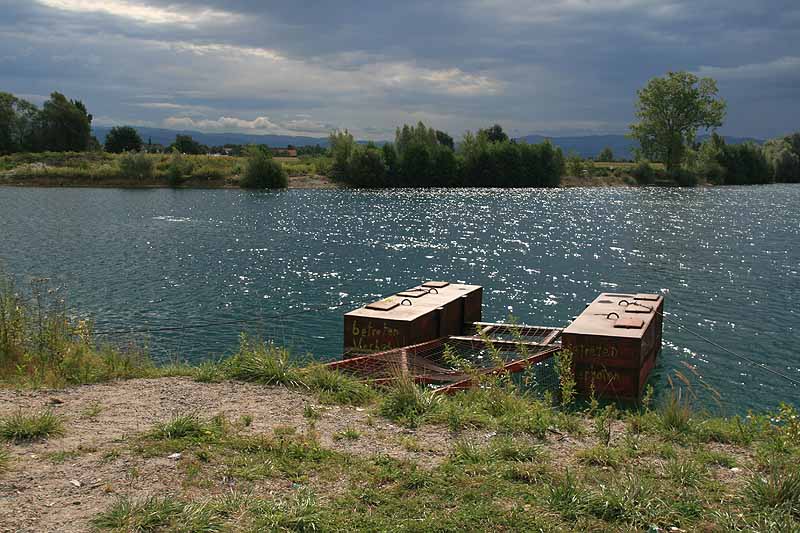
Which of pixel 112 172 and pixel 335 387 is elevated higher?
pixel 112 172

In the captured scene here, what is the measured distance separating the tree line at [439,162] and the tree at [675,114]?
22.2 meters

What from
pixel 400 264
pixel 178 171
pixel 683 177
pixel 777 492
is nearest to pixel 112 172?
pixel 178 171

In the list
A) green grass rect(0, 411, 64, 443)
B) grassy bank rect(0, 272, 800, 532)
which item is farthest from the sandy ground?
green grass rect(0, 411, 64, 443)

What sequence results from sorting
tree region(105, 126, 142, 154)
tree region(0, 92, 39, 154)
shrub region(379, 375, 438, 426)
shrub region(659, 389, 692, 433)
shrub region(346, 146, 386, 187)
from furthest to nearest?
tree region(105, 126, 142, 154)
tree region(0, 92, 39, 154)
shrub region(346, 146, 386, 187)
shrub region(379, 375, 438, 426)
shrub region(659, 389, 692, 433)

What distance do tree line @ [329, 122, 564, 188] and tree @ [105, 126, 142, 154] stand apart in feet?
148

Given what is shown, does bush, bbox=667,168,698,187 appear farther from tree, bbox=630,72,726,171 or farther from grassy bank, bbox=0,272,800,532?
grassy bank, bbox=0,272,800,532

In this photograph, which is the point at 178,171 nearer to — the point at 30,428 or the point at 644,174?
the point at 644,174

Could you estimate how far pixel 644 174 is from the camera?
111875 mm

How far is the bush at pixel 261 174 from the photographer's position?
3558 inches

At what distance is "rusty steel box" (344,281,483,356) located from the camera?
15.0 meters

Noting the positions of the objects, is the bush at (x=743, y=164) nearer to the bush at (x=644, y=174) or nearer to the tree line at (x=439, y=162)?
the bush at (x=644, y=174)

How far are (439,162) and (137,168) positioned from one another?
41.2 m

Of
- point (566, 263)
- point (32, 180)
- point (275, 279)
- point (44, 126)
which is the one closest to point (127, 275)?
point (275, 279)

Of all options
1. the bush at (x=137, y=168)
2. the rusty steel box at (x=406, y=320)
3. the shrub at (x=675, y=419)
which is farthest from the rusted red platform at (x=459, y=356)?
the bush at (x=137, y=168)
